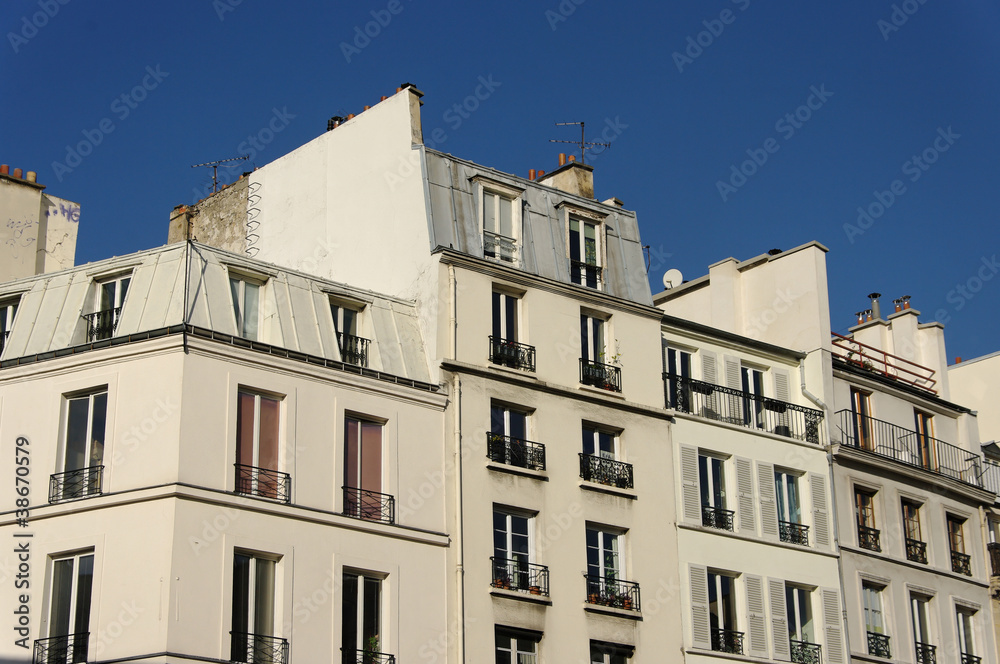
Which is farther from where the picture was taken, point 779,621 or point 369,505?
point 779,621

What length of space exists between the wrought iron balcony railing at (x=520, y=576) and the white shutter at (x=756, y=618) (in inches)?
231

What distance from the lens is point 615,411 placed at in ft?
118

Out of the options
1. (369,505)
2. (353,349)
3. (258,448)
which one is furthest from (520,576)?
(258,448)

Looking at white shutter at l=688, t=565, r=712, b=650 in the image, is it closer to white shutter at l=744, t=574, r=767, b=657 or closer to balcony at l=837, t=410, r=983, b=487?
white shutter at l=744, t=574, r=767, b=657

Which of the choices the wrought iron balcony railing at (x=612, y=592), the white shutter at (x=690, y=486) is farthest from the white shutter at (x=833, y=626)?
the wrought iron balcony railing at (x=612, y=592)

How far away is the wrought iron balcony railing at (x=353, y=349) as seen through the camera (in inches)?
1278

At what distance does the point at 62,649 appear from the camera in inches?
1091

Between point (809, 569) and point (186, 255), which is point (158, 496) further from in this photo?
point (809, 569)

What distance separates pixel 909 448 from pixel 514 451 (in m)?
13.8

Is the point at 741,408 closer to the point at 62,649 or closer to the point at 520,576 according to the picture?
the point at 520,576

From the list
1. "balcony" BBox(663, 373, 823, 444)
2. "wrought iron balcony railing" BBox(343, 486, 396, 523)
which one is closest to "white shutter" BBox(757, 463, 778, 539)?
"balcony" BBox(663, 373, 823, 444)

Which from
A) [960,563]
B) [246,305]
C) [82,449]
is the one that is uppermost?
[246,305]

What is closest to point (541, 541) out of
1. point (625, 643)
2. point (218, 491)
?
point (625, 643)

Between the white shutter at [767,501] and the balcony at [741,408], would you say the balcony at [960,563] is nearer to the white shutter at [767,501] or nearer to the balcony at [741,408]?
the balcony at [741,408]
